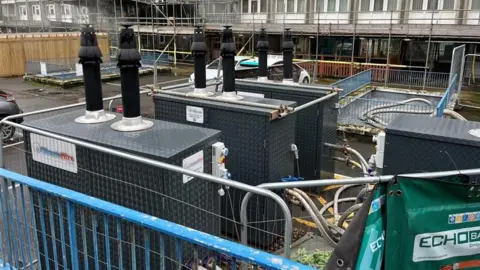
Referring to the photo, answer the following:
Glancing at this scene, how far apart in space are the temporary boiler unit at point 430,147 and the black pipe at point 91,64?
9.28ft

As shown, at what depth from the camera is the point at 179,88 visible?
6.16 m

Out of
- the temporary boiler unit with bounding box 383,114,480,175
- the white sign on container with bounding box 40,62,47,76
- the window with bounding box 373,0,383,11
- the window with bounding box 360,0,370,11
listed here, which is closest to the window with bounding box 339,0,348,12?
the window with bounding box 360,0,370,11

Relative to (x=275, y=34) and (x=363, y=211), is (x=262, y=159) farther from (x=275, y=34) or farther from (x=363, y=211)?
(x=275, y=34)

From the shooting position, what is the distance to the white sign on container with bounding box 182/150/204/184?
3.37 meters

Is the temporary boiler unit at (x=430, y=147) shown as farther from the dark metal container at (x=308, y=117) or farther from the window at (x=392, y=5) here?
the window at (x=392, y=5)

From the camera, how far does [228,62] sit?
213 inches

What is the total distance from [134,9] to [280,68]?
23.3 m

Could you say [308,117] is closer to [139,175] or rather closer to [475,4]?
[139,175]

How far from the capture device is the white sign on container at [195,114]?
5.45m

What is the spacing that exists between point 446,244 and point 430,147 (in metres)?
1.83

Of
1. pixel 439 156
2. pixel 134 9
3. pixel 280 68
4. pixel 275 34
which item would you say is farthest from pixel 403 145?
pixel 134 9

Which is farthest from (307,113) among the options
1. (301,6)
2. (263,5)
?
(263,5)

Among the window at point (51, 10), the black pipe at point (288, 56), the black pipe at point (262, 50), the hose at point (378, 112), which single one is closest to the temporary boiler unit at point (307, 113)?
the black pipe at point (262, 50)

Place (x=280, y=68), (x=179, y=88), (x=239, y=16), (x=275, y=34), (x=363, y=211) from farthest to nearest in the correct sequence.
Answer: (x=239, y=16), (x=275, y=34), (x=280, y=68), (x=179, y=88), (x=363, y=211)
